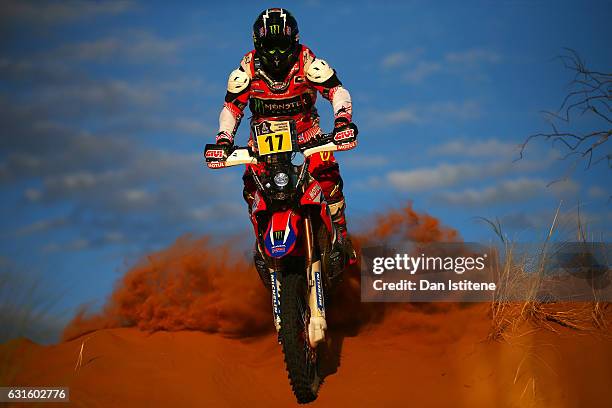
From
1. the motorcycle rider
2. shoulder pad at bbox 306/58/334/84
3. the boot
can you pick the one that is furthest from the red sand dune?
shoulder pad at bbox 306/58/334/84

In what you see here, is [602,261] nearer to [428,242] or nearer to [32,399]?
[428,242]

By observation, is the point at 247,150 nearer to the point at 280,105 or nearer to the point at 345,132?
the point at 345,132

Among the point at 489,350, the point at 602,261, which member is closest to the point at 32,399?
the point at 489,350

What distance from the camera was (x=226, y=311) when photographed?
11.6m

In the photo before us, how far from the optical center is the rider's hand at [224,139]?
9258mm

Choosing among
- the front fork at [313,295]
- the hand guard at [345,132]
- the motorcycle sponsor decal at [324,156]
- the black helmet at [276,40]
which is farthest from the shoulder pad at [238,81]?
the front fork at [313,295]

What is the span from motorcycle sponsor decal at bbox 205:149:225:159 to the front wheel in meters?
1.43

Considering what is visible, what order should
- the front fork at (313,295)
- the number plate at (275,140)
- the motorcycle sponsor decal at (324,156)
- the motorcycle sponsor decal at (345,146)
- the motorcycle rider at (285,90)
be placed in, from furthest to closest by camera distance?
1. the motorcycle sponsor decal at (324,156)
2. the motorcycle rider at (285,90)
3. the front fork at (313,295)
4. the motorcycle sponsor decal at (345,146)
5. the number plate at (275,140)

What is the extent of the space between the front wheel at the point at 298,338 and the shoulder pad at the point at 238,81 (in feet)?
8.15

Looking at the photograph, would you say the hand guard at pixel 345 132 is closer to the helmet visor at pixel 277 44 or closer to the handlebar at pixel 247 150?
the handlebar at pixel 247 150

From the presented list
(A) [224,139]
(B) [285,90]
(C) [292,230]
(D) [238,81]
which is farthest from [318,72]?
(C) [292,230]

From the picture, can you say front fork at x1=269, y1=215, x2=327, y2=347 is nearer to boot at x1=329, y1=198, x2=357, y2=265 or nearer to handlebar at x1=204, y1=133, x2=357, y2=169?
handlebar at x1=204, y1=133, x2=357, y2=169

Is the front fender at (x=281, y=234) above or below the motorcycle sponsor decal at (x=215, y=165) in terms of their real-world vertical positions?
below

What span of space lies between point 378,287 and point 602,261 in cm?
309
